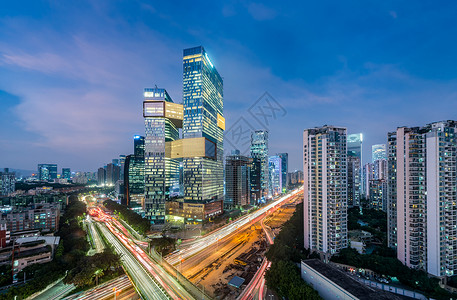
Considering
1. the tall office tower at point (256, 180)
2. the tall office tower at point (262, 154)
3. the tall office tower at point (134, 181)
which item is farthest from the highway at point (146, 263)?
the tall office tower at point (262, 154)

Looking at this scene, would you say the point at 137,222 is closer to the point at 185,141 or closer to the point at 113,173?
the point at 185,141

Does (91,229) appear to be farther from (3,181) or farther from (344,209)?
(3,181)

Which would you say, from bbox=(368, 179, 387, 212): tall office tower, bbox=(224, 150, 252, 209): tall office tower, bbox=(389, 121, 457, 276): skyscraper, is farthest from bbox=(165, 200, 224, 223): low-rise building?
bbox=(368, 179, 387, 212): tall office tower

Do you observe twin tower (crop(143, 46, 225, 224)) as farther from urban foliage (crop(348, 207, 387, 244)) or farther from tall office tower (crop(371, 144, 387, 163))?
tall office tower (crop(371, 144, 387, 163))

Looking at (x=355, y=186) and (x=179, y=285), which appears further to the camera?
(x=355, y=186)

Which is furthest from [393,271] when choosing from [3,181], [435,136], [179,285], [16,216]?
[3,181]

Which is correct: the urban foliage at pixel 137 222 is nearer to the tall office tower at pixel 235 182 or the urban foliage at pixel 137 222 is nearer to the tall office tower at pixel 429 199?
the tall office tower at pixel 235 182

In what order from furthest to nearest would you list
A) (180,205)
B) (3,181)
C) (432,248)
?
(3,181) < (180,205) < (432,248)
